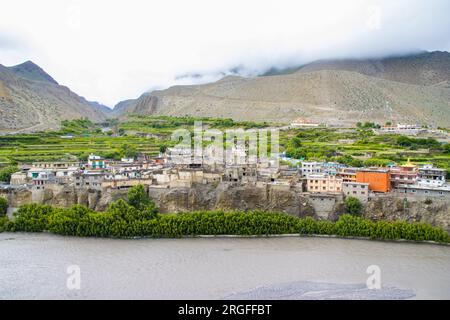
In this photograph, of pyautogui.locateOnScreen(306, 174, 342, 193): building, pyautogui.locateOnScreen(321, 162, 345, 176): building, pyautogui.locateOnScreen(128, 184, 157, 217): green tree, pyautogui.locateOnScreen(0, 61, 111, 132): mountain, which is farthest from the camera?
pyautogui.locateOnScreen(0, 61, 111, 132): mountain

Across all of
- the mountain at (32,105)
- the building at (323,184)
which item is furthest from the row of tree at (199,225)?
the mountain at (32,105)

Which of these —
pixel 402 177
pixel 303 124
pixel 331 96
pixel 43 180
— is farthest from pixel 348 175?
pixel 331 96

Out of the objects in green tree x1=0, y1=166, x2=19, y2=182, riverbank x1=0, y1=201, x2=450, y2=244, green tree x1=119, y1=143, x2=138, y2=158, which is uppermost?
green tree x1=119, y1=143, x2=138, y2=158

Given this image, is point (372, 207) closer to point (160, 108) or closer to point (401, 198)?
point (401, 198)

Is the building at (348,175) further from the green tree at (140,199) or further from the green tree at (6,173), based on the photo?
the green tree at (6,173)

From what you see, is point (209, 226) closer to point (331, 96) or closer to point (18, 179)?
point (18, 179)

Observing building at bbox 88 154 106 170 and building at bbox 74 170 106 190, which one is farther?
building at bbox 88 154 106 170

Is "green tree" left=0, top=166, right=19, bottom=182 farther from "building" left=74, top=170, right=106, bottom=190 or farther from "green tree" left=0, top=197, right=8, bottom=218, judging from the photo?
"building" left=74, top=170, right=106, bottom=190

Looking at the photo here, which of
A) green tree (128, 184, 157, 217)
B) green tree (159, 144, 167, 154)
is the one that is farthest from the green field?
green tree (128, 184, 157, 217)
